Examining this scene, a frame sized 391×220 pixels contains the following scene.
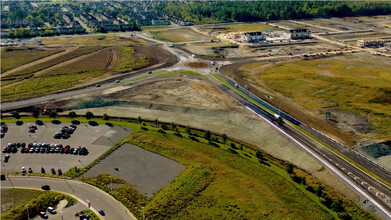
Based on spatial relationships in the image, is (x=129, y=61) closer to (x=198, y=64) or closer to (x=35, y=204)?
(x=198, y=64)

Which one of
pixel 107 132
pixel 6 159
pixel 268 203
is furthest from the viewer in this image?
pixel 107 132

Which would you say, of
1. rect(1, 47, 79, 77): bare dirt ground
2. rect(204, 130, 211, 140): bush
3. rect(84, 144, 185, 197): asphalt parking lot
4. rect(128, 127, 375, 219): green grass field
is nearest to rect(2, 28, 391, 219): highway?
rect(128, 127, 375, 219): green grass field

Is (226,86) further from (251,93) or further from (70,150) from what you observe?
(70,150)

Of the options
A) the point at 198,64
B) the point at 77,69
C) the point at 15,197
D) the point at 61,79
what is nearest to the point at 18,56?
the point at 77,69

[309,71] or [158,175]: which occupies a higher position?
[309,71]

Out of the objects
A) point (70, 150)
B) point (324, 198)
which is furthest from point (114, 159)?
point (324, 198)

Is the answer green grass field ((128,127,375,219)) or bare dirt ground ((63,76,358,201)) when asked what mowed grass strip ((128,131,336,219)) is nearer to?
green grass field ((128,127,375,219))

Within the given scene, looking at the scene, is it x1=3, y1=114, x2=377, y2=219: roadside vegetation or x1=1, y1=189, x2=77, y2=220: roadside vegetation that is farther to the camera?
x1=3, y1=114, x2=377, y2=219: roadside vegetation
